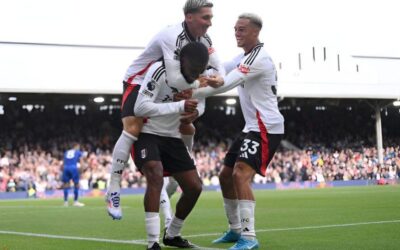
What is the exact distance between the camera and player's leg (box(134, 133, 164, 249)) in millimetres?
7531

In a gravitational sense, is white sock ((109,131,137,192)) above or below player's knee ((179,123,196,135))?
below

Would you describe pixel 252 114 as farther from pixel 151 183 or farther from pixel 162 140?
pixel 151 183

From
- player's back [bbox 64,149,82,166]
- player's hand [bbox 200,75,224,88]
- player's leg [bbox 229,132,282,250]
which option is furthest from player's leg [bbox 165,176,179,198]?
player's back [bbox 64,149,82,166]

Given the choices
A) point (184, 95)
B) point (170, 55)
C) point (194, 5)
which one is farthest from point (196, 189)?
point (194, 5)

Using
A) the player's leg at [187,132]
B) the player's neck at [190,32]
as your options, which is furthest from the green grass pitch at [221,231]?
the player's neck at [190,32]

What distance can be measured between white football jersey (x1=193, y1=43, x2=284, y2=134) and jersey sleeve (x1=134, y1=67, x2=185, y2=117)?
98 centimetres

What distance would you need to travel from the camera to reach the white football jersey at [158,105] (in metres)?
7.44

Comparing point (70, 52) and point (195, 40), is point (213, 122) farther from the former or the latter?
point (195, 40)

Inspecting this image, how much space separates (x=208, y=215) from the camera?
14773mm

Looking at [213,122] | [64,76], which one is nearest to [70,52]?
[64,76]

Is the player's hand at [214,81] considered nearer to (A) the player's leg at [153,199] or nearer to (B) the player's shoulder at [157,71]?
(B) the player's shoulder at [157,71]

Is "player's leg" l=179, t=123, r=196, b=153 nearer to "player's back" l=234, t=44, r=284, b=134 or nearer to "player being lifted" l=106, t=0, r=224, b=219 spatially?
"player being lifted" l=106, t=0, r=224, b=219

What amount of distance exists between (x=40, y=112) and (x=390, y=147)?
22906 mm

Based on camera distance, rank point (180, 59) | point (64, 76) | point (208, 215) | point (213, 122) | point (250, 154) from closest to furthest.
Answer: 1. point (180, 59)
2. point (250, 154)
3. point (208, 215)
4. point (64, 76)
5. point (213, 122)
